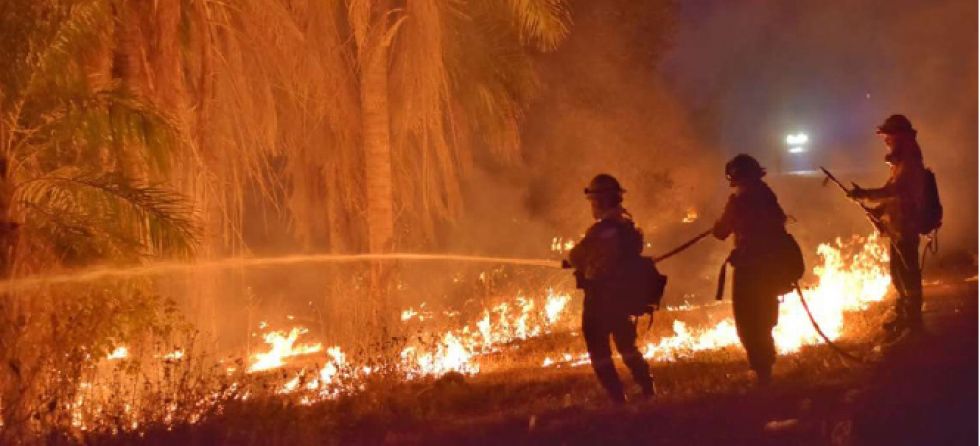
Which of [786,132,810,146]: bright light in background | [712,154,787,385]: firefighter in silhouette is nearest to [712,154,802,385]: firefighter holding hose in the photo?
[712,154,787,385]: firefighter in silhouette

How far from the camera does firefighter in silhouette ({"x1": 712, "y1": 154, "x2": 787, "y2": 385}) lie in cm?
590

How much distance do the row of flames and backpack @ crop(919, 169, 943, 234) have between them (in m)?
1.16

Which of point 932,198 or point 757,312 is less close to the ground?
point 932,198

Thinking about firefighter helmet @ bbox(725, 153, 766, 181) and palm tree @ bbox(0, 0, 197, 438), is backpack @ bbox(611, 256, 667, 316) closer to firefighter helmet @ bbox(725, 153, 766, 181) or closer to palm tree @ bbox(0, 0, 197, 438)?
firefighter helmet @ bbox(725, 153, 766, 181)

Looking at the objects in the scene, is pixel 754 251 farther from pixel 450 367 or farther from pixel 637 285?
pixel 450 367

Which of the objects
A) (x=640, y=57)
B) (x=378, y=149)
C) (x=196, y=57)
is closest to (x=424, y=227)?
(x=378, y=149)

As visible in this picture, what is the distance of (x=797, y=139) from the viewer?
36875mm

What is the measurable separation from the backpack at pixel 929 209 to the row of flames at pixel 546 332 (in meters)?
1.16

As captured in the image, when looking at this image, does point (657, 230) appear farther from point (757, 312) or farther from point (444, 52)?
point (757, 312)

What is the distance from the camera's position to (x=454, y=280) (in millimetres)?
13992

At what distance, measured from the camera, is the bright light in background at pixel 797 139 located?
120 feet

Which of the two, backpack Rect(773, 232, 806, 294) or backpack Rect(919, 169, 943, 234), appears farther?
backpack Rect(919, 169, 943, 234)

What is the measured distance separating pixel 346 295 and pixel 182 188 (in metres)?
2.40

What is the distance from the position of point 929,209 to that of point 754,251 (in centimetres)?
181
